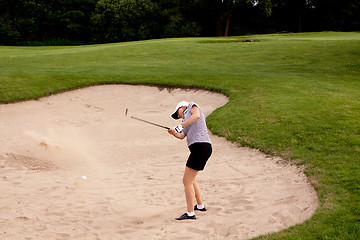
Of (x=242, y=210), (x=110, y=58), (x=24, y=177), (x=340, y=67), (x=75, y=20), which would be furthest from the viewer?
(x=75, y=20)

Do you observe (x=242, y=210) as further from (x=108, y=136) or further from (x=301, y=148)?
(x=108, y=136)

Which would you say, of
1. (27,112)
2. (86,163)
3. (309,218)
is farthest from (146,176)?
(27,112)

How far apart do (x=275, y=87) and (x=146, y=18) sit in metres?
47.6

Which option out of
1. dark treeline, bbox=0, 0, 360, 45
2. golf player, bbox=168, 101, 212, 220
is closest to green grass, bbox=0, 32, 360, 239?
golf player, bbox=168, 101, 212, 220

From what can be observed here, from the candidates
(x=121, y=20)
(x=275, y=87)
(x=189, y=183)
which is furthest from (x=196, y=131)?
(x=121, y=20)

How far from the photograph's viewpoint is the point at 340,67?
21.6 meters

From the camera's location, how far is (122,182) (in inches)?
406

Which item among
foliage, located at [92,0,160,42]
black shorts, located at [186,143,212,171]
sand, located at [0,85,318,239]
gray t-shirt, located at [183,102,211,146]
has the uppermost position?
foliage, located at [92,0,160,42]

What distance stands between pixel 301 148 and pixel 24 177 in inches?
297

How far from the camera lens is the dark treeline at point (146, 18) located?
193 ft

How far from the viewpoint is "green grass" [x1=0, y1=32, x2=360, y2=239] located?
865cm

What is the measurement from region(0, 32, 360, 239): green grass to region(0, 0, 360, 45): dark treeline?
2966 cm

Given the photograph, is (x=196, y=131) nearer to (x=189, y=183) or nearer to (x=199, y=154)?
(x=199, y=154)

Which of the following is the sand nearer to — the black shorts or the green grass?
the green grass
